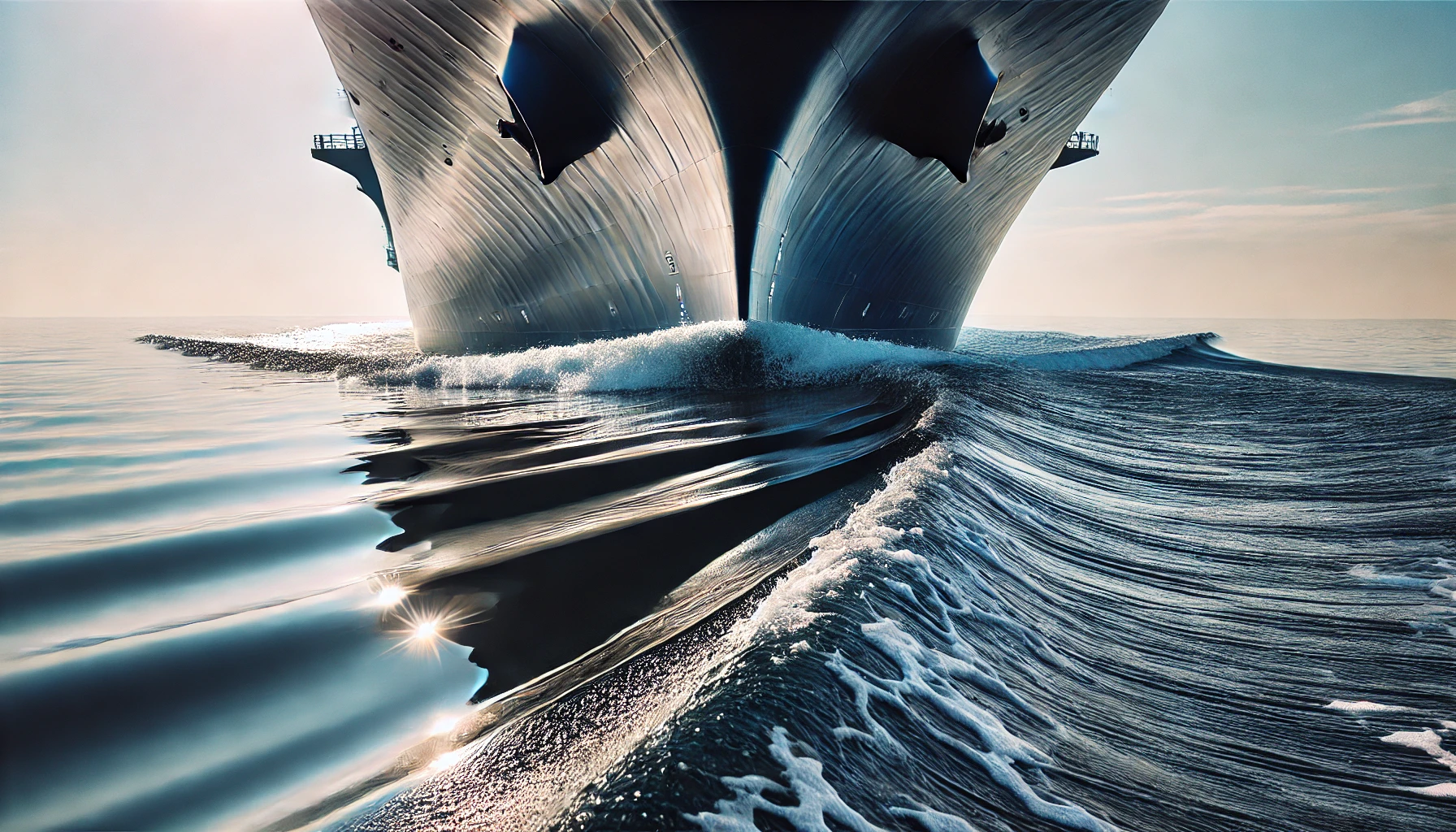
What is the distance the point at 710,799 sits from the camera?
1215 millimetres

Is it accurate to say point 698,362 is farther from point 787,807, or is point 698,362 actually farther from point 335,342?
point 335,342

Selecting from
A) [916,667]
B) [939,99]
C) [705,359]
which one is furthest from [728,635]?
[939,99]

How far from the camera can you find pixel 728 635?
1.86 metres

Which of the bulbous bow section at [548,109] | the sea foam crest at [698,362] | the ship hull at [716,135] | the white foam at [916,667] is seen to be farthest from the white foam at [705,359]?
the white foam at [916,667]

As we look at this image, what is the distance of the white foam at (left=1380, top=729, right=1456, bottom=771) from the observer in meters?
2.10

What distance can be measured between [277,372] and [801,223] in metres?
14.2

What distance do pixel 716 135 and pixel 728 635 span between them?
7.64 metres

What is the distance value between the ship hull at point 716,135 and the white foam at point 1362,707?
7.34 m

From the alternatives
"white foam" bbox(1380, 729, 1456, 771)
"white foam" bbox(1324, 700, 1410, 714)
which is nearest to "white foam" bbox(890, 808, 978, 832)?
"white foam" bbox(1380, 729, 1456, 771)

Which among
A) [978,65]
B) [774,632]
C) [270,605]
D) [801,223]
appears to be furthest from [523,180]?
[774,632]

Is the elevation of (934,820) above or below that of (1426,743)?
above

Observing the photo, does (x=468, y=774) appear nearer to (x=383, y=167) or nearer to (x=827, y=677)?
(x=827, y=677)

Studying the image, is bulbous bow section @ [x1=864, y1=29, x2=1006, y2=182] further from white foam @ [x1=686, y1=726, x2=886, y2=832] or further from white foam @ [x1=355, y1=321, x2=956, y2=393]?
white foam @ [x1=686, y1=726, x2=886, y2=832]

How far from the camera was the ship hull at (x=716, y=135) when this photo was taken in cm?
820
